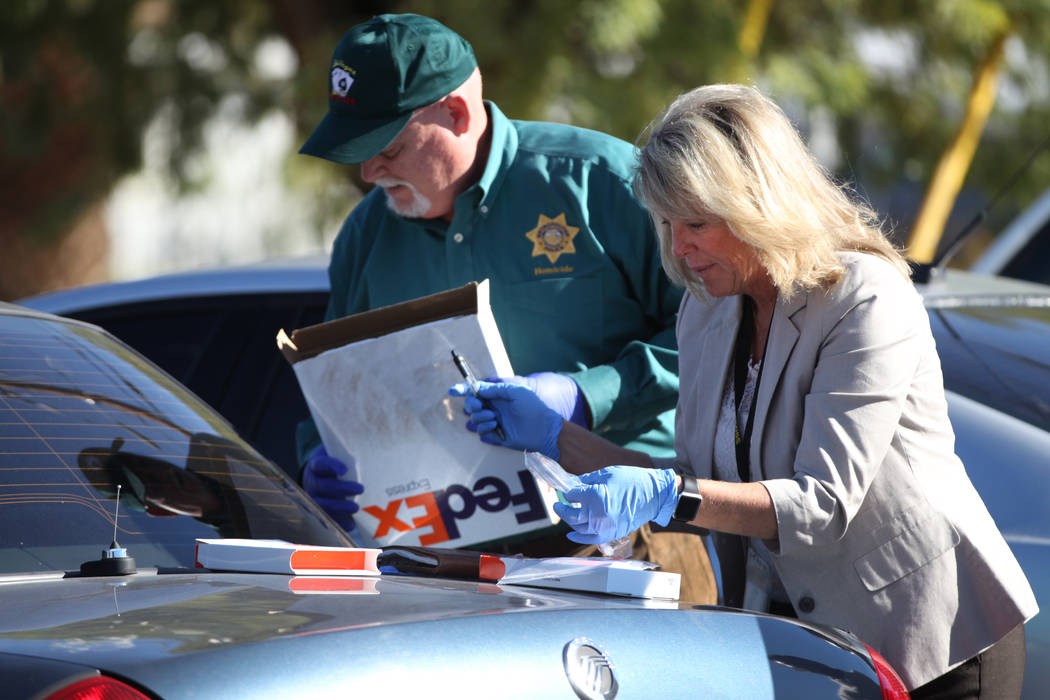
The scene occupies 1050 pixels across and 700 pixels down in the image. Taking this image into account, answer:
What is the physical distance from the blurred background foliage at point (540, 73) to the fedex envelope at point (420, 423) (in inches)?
216

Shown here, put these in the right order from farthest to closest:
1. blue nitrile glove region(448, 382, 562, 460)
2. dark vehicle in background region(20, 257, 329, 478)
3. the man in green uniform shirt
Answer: dark vehicle in background region(20, 257, 329, 478)
the man in green uniform shirt
blue nitrile glove region(448, 382, 562, 460)

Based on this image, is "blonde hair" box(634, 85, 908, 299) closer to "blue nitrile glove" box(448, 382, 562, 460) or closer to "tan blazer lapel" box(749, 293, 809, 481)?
"tan blazer lapel" box(749, 293, 809, 481)

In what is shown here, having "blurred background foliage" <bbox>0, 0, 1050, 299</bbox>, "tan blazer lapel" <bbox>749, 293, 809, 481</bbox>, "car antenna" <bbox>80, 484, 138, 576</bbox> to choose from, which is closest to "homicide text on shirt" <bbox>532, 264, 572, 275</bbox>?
"tan blazer lapel" <bbox>749, 293, 809, 481</bbox>

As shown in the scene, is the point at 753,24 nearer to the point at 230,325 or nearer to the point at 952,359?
the point at 230,325

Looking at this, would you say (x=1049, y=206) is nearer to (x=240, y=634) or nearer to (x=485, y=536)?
(x=485, y=536)

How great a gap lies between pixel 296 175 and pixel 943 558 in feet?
27.1

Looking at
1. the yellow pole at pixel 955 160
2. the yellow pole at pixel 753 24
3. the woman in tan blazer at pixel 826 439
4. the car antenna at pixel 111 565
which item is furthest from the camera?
the yellow pole at pixel 955 160

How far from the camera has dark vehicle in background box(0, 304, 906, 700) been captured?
1415 mm

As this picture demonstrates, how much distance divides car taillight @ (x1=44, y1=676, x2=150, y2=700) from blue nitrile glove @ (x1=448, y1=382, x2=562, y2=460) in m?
1.34

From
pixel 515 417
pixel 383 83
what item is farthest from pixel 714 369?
pixel 383 83

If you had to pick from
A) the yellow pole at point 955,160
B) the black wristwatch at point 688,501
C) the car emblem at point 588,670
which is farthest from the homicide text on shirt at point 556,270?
the yellow pole at point 955,160

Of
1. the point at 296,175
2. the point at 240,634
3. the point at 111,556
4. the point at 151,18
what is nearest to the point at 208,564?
the point at 111,556

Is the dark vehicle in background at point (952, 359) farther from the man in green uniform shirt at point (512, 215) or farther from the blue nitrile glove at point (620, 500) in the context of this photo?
the blue nitrile glove at point (620, 500)

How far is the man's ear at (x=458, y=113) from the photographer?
297cm
